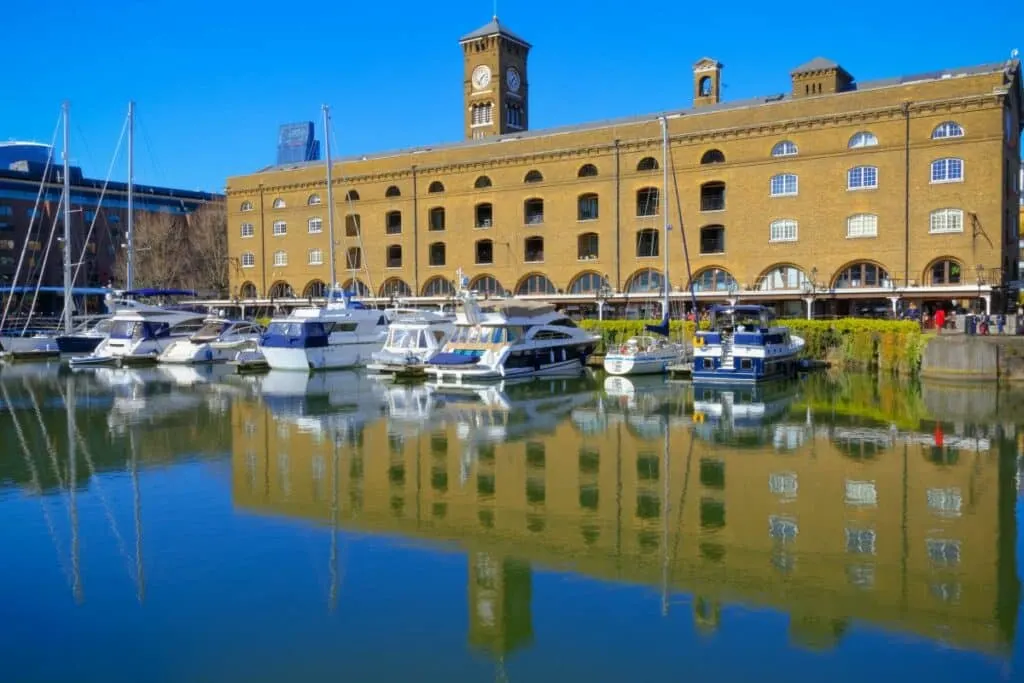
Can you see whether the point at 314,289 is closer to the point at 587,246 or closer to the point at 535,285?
the point at 535,285

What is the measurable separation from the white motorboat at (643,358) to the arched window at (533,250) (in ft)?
54.4

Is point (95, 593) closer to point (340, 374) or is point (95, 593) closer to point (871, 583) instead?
point (871, 583)

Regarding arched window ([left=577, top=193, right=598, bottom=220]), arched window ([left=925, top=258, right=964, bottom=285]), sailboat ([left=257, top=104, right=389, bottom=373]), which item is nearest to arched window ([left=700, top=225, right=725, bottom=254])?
arched window ([left=577, top=193, right=598, bottom=220])

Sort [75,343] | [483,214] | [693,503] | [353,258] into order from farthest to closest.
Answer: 1. [353,258]
2. [483,214]
3. [75,343]
4. [693,503]

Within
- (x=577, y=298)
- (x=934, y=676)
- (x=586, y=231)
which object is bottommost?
(x=934, y=676)

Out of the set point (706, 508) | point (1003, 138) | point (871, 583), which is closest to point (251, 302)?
point (1003, 138)

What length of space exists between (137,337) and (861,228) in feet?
114

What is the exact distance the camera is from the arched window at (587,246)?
4966 centimetres

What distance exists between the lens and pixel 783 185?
44.0 m

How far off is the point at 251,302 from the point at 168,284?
16.5 meters

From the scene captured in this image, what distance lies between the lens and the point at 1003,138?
38.6 m

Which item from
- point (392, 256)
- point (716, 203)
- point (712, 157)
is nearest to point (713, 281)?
point (716, 203)

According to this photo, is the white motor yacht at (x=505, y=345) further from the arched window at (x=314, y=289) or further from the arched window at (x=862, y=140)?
the arched window at (x=314, y=289)

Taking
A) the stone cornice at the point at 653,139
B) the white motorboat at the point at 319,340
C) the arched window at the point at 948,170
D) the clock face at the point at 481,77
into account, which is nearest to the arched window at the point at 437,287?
the stone cornice at the point at 653,139
